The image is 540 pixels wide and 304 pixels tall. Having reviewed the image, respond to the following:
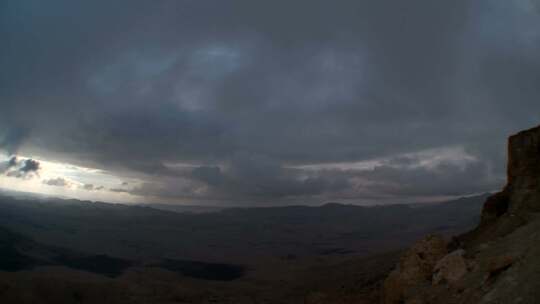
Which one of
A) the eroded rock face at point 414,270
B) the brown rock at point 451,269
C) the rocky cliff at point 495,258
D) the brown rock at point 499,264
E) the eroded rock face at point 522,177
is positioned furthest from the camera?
the eroded rock face at point 522,177

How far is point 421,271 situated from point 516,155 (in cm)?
1048

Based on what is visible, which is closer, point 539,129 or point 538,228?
point 538,228

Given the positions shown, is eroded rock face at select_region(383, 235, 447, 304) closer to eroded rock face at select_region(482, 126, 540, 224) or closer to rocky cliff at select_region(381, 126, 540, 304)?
rocky cliff at select_region(381, 126, 540, 304)

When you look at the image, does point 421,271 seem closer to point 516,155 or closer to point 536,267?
point 536,267

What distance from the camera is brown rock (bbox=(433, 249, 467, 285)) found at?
717 inches

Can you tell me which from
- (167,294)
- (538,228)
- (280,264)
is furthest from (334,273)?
(538,228)

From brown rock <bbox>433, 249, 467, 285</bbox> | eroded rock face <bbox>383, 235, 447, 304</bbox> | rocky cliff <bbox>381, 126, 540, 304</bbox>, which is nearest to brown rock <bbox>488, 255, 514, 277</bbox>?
rocky cliff <bbox>381, 126, 540, 304</bbox>

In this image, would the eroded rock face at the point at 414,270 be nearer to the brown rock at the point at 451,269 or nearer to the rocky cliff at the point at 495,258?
the rocky cliff at the point at 495,258

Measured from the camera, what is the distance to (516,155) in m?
26.0

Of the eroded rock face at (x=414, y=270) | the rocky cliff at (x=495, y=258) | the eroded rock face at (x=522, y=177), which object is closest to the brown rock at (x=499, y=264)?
the rocky cliff at (x=495, y=258)

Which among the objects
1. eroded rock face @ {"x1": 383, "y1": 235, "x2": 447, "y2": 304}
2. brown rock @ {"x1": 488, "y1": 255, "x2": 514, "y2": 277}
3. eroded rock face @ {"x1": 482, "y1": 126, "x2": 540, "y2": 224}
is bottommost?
eroded rock face @ {"x1": 383, "y1": 235, "x2": 447, "y2": 304}

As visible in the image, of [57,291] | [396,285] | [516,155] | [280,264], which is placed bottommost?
[280,264]

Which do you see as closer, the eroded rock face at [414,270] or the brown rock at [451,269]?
the brown rock at [451,269]

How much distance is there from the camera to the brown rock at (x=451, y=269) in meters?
18.2
